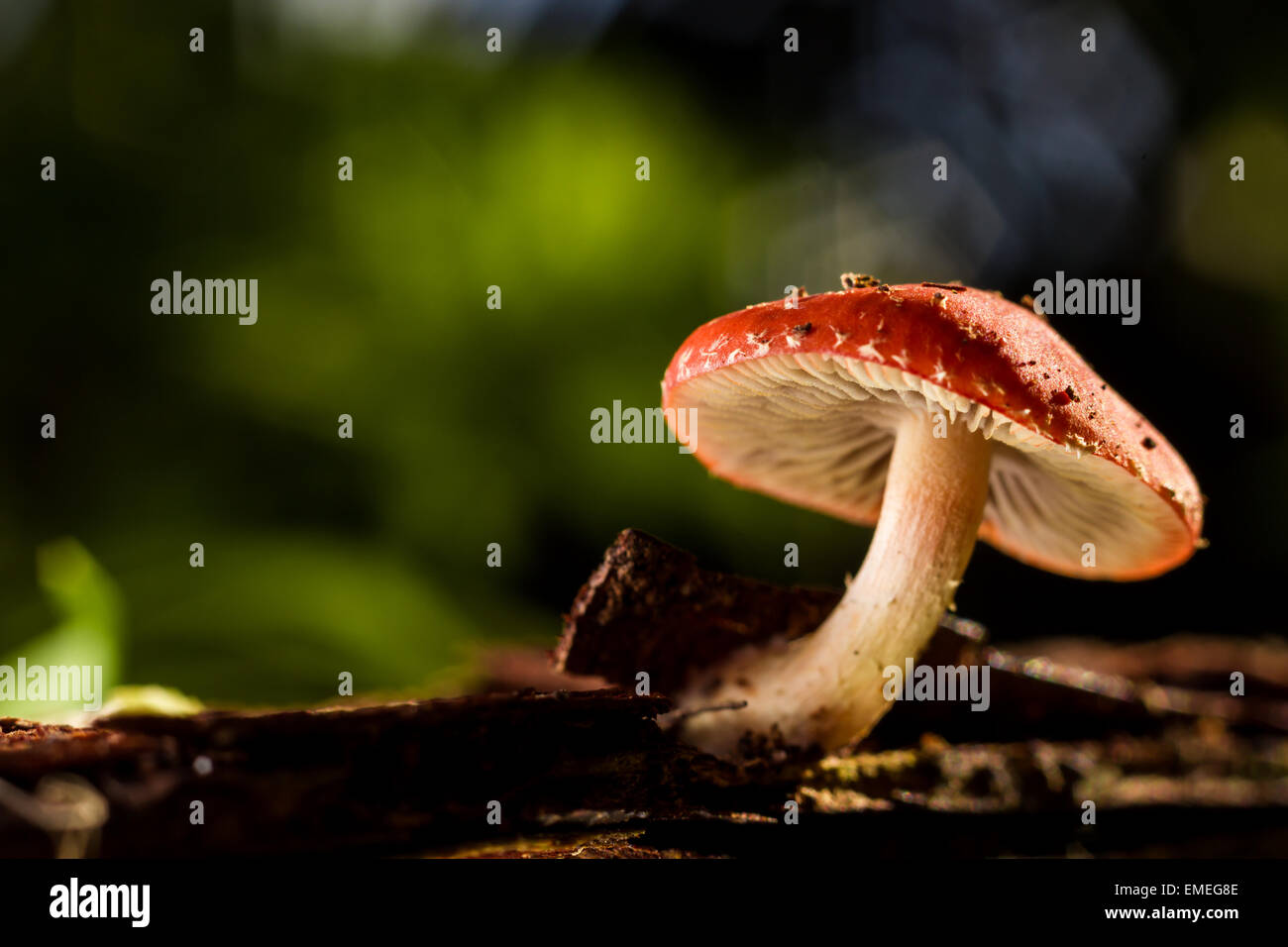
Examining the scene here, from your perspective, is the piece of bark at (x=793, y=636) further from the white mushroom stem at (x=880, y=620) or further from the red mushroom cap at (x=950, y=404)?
the red mushroom cap at (x=950, y=404)

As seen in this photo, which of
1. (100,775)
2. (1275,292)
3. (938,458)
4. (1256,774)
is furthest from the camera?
(1275,292)

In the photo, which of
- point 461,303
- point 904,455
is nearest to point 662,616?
point 904,455

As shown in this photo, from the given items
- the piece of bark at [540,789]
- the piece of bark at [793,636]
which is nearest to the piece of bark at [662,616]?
the piece of bark at [793,636]

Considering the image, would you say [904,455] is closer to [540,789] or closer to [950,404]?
[950,404]

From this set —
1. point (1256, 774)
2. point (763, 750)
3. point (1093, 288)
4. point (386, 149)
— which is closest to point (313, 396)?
point (386, 149)

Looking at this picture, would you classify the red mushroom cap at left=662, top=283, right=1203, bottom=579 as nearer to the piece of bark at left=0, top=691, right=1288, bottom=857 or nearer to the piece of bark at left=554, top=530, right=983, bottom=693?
the piece of bark at left=554, top=530, right=983, bottom=693
